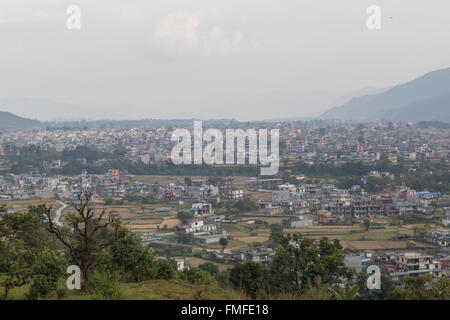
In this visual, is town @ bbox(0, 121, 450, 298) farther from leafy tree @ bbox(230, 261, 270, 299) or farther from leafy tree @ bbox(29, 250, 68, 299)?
leafy tree @ bbox(230, 261, 270, 299)

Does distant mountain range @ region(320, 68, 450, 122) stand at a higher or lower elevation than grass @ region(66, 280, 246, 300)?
higher

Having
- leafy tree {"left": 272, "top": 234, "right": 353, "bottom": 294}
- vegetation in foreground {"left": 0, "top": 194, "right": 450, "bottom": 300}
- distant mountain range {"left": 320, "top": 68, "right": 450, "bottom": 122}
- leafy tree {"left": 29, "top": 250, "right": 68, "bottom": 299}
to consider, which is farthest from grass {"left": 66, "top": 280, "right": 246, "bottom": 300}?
distant mountain range {"left": 320, "top": 68, "right": 450, "bottom": 122}

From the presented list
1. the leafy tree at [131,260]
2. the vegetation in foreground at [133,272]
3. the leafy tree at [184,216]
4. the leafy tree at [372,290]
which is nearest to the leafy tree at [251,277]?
the vegetation in foreground at [133,272]

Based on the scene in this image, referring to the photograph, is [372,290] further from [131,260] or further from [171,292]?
[171,292]

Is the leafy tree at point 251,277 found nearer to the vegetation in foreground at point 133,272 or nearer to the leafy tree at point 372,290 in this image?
the vegetation in foreground at point 133,272

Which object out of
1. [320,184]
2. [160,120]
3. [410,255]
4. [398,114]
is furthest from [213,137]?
[398,114]

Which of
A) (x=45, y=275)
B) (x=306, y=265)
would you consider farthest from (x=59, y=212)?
(x=45, y=275)

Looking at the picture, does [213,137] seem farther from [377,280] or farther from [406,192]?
[377,280]
